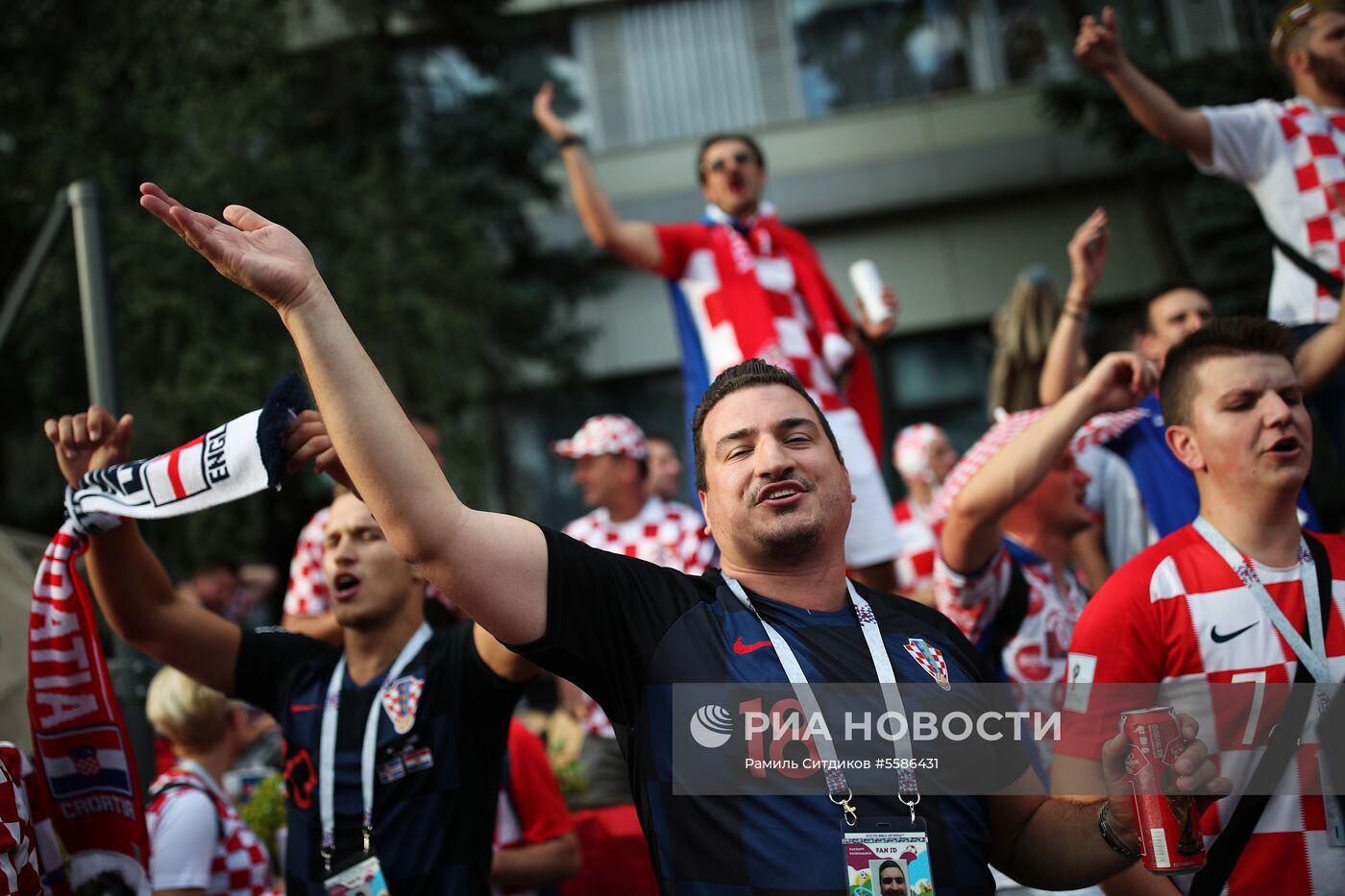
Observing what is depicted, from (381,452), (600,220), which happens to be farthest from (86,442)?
(600,220)

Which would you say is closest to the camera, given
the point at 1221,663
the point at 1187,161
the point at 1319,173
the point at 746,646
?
the point at 746,646

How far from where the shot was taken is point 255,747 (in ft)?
22.8

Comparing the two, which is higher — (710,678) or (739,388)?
(739,388)

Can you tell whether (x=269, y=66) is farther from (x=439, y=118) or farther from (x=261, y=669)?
(x=261, y=669)

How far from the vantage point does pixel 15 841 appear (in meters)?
2.60

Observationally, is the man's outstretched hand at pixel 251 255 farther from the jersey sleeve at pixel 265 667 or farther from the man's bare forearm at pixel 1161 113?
the man's bare forearm at pixel 1161 113

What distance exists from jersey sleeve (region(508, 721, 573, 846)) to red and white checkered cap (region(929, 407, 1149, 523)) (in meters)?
1.60

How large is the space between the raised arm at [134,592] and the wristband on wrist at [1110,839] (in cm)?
240

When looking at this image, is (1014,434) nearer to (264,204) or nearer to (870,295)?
(870,295)

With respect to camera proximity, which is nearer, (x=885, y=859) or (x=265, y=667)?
(x=885, y=859)

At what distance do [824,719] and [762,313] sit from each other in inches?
122

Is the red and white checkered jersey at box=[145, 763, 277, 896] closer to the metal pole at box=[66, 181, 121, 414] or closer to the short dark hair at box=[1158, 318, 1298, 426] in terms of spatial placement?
the metal pole at box=[66, 181, 121, 414]

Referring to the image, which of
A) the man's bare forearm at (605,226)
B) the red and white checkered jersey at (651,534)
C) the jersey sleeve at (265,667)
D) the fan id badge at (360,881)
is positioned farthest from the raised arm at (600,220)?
the fan id badge at (360,881)

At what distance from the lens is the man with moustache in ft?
13.9
